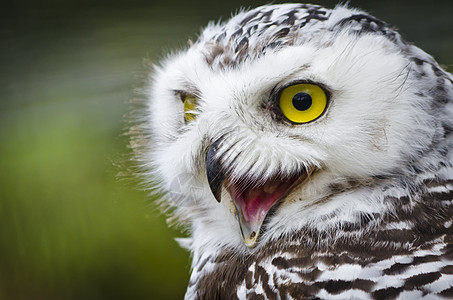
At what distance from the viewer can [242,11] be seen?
3.65 feet

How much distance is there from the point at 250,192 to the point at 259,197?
20 mm

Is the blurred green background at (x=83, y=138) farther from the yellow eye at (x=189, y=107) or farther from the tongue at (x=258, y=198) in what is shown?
the tongue at (x=258, y=198)

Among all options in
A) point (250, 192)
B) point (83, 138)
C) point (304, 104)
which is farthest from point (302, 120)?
→ point (83, 138)

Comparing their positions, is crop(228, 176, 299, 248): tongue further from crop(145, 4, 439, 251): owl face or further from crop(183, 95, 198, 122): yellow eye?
crop(183, 95, 198, 122): yellow eye

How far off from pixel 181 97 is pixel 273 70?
27cm

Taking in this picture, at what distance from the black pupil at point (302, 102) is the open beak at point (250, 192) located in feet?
0.37

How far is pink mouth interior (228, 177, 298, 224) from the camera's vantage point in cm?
89

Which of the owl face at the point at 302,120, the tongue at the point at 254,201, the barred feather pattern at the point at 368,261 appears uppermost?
the owl face at the point at 302,120

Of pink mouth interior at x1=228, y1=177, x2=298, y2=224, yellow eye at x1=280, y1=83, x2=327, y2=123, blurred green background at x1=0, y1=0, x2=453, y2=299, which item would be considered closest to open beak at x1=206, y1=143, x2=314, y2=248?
pink mouth interior at x1=228, y1=177, x2=298, y2=224

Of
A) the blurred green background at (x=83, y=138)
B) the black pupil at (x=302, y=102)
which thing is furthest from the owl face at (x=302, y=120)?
the blurred green background at (x=83, y=138)

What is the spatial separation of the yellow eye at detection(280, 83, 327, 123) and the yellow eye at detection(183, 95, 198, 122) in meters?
0.21

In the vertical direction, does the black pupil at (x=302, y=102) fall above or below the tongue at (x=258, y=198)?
above

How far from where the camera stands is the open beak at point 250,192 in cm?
86

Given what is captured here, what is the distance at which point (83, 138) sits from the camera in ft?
6.48
